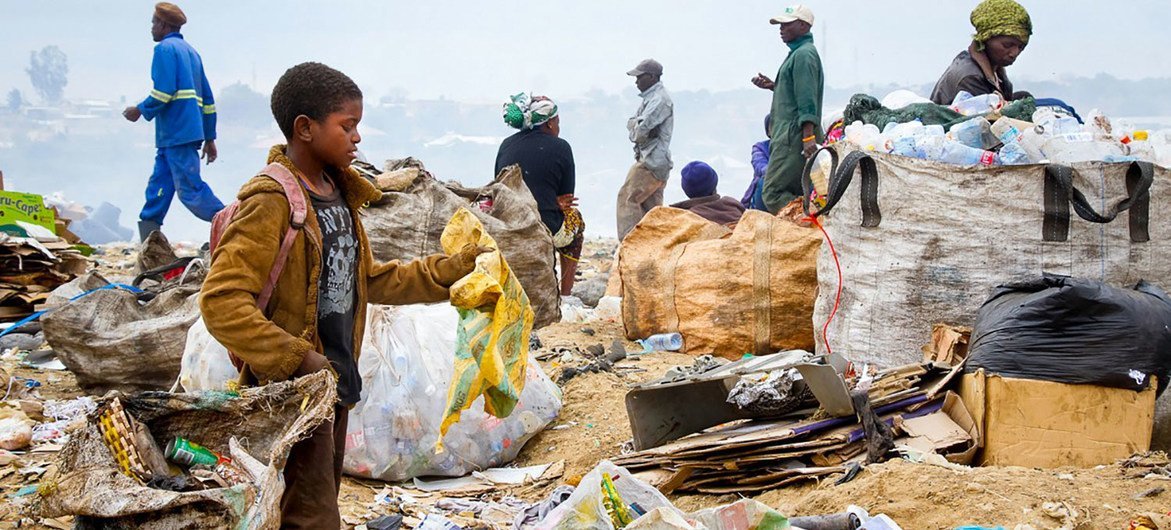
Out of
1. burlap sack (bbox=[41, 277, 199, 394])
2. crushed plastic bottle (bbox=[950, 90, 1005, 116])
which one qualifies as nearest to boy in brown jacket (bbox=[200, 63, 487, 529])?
burlap sack (bbox=[41, 277, 199, 394])

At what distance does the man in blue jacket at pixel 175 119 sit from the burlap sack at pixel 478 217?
1.86 m

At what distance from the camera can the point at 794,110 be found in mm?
7227

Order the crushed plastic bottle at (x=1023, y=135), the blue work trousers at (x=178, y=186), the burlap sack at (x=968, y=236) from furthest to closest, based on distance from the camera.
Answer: the blue work trousers at (x=178, y=186), the crushed plastic bottle at (x=1023, y=135), the burlap sack at (x=968, y=236)

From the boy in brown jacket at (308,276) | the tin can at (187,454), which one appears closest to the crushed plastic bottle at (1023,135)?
the boy in brown jacket at (308,276)

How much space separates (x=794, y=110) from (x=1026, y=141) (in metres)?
2.46

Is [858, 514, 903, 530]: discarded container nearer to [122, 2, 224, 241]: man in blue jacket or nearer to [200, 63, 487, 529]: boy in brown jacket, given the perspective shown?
[200, 63, 487, 529]: boy in brown jacket

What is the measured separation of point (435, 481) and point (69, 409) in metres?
1.89

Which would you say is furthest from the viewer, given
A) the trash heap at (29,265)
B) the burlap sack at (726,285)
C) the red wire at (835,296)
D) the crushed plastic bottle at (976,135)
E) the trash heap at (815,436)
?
the trash heap at (29,265)

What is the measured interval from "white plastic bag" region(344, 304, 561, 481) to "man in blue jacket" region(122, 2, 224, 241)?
4019 millimetres

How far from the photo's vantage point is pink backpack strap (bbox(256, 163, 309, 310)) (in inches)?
104

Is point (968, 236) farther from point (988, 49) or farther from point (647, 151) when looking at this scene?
point (647, 151)

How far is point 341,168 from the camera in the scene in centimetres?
289

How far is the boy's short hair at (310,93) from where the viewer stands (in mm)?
2760

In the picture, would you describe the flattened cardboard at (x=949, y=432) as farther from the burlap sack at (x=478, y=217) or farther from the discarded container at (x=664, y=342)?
the burlap sack at (x=478, y=217)
